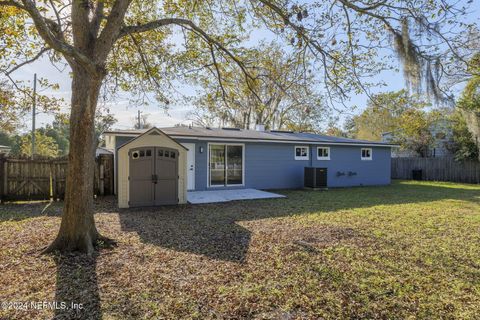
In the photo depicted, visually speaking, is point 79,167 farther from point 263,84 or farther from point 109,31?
point 263,84

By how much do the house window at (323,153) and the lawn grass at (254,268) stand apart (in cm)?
699

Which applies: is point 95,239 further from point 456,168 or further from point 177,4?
point 456,168

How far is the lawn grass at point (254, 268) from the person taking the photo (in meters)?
2.68

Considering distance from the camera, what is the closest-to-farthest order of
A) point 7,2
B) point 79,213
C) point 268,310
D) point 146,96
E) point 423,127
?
point 268,310 < point 7,2 < point 79,213 < point 146,96 < point 423,127

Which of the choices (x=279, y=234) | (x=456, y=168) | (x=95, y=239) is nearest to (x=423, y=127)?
(x=456, y=168)

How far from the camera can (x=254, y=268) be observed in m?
3.63

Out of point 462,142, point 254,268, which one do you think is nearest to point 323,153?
point 462,142

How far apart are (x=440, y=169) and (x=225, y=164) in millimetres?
14641

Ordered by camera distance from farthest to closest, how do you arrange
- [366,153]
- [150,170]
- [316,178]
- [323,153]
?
[366,153] → [323,153] → [316,178] → [150,170]

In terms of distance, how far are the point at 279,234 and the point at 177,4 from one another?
5839 millimetres

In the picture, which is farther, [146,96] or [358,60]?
[146,96]

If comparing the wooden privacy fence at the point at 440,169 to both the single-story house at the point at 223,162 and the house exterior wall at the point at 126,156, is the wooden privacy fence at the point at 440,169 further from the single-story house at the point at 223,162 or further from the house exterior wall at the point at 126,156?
the house exterior wall at the point at 126,156

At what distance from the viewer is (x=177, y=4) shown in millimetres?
6824

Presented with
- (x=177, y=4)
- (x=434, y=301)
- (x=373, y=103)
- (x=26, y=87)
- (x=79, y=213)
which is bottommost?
(x=434, y=301)
